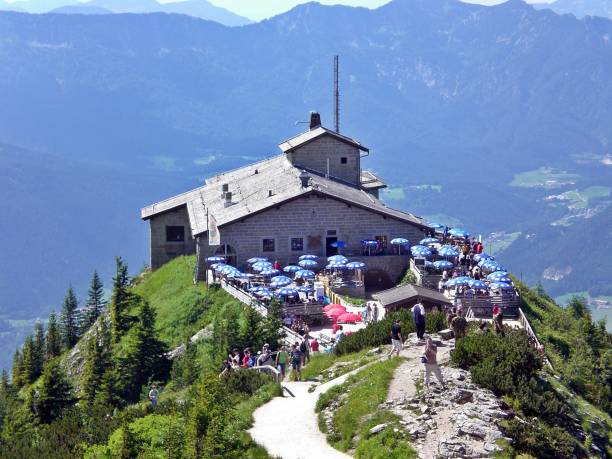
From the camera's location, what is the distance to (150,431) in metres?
27.8

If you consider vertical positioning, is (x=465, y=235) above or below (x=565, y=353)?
above

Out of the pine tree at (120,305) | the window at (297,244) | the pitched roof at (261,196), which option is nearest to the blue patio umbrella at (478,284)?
the pitched roof at (261,196)

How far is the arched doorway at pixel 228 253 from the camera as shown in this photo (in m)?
63.5

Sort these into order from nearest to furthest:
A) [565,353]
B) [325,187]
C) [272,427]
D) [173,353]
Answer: [272,427] → [565,353] → [173,353] → [325,187]

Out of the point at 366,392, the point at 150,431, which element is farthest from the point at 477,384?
the point at 150,431

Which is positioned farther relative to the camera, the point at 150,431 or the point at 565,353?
the point at 565,353

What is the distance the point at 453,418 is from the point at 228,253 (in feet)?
124

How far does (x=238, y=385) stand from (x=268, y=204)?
29.1m

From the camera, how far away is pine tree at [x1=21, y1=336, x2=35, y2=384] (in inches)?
2684

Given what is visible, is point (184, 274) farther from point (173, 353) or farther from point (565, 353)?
point (565, 353)

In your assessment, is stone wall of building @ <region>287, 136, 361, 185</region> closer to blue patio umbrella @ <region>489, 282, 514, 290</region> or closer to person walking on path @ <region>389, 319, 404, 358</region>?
blue patio umbrella @ <region>489, 282, 514, 290</region>

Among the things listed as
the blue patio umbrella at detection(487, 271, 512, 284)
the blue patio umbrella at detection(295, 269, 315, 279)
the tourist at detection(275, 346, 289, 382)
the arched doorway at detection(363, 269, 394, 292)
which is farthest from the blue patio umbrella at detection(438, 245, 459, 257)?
the tourist at detection(275, 346, 289, 382)

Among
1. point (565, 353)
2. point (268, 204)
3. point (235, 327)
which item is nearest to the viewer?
point (235, 327)

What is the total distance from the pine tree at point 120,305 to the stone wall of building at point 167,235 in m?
4.67
